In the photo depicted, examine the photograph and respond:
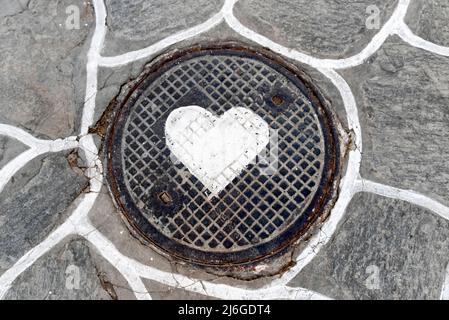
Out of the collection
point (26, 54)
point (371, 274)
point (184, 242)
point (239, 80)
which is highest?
→ point (26, 54)

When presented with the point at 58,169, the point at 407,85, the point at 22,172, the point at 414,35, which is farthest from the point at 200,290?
the point at 414,35

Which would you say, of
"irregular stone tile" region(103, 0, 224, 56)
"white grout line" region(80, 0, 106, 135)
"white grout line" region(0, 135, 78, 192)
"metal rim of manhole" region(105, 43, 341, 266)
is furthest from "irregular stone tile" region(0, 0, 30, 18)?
"metal rim of manhole" region(105, 43, 341, 266)

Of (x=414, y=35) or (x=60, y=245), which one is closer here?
(x=60, y=245)

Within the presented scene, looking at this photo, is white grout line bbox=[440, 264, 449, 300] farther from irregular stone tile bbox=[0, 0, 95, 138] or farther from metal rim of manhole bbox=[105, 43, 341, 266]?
irregular stone tile bbox=[0, 0, 95, 138]

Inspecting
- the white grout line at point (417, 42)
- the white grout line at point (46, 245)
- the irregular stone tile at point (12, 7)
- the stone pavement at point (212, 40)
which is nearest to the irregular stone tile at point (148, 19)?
the stone pavement at point (212, 40)

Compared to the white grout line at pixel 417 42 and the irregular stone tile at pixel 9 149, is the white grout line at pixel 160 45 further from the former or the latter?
the white grout line at pixel 417 42

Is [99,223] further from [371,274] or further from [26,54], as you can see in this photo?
Answer: [371,274]
